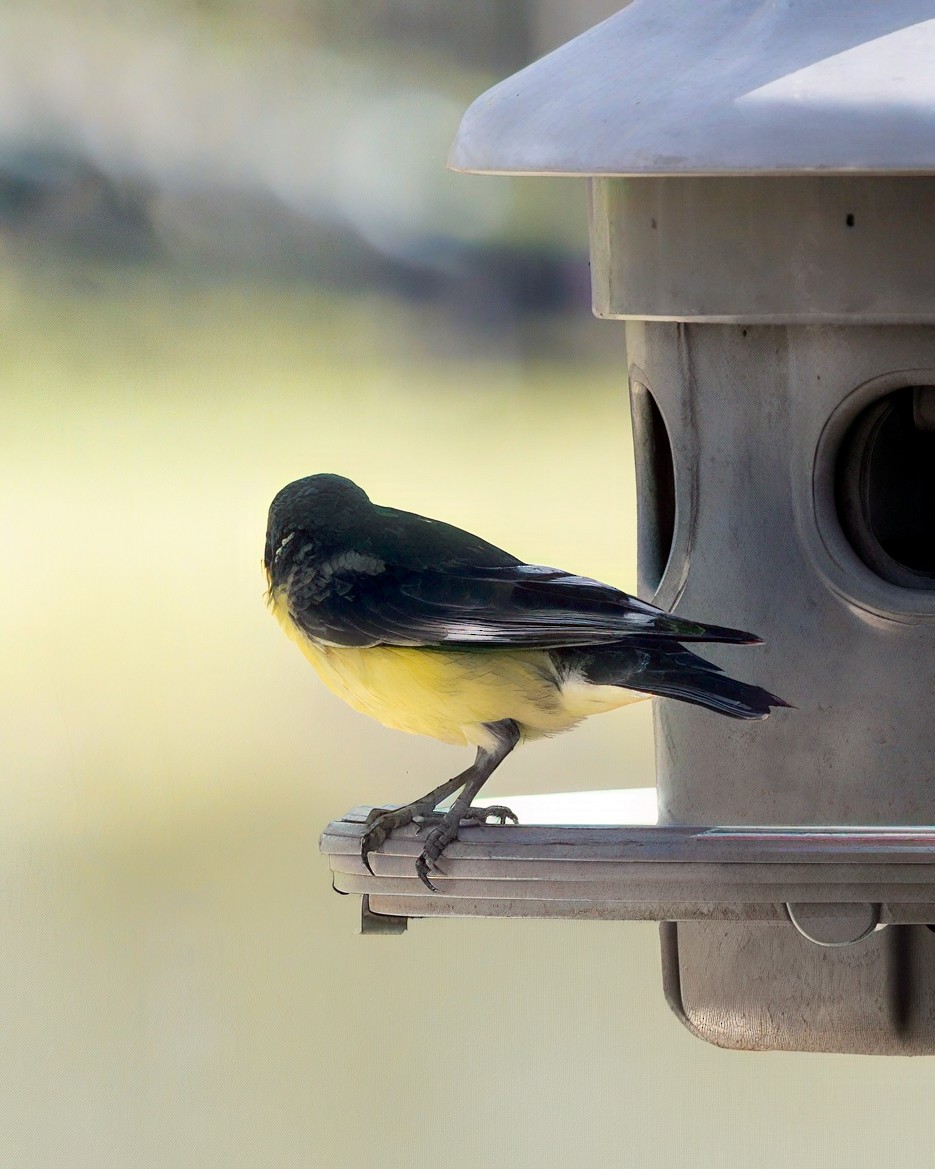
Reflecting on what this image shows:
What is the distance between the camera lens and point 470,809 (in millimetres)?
3684

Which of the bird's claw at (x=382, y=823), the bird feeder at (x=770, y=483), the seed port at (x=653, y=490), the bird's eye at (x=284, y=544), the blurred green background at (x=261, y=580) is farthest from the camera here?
the blurred green background at (x=261, y=580)

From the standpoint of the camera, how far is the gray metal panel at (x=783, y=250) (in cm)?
354

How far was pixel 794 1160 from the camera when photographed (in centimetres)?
934

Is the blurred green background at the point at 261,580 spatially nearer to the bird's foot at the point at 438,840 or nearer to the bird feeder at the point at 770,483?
the bird feeder at the point at 770,483

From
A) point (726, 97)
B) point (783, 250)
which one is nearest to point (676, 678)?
point (783, 250)

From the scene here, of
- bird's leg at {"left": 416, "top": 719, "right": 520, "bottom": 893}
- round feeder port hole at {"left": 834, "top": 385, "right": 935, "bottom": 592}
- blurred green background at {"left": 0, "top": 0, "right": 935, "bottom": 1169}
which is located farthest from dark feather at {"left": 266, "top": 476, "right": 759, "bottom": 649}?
blurred green background at {"left": 0, "top": 0, "right": 935, "bottom": 1169}

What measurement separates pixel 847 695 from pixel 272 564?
101cm

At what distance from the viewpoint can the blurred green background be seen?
9.48 metres

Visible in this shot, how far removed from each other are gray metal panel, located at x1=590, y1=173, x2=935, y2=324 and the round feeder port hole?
307mm

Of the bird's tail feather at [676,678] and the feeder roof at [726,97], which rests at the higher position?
the feeder roof at [726,97]

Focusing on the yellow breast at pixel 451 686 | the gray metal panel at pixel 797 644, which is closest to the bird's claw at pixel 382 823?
the yellow breast at pixel 451 686

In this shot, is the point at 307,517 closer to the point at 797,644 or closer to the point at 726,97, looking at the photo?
the point at 797,644

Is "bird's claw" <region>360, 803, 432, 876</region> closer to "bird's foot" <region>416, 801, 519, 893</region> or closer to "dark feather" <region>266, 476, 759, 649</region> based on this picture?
"bird's foot" <region>416, 801, 519, 893</region>

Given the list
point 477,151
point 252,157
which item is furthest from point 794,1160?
point 477,151
